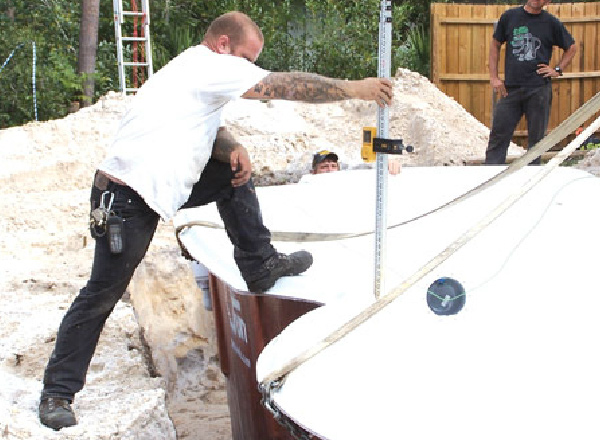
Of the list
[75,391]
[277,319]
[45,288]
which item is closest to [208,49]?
[277,319]

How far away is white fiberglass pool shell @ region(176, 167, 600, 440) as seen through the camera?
2.11m

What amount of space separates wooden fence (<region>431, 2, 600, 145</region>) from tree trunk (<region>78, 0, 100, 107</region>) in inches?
184

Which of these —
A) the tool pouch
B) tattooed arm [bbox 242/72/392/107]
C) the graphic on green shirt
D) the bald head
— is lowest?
the tool pouch

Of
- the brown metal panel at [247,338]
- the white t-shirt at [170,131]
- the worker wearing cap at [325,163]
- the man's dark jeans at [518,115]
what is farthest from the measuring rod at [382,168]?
the man's dark jeans at [518,115]

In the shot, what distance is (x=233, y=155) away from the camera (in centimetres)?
320

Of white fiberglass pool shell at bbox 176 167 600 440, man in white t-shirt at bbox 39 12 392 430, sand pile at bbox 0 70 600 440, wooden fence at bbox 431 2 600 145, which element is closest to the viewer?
white fiberglass pool shell at bbox 176 167 600 440

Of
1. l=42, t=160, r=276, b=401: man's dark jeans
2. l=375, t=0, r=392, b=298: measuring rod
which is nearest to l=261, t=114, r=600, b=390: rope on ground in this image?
l=375, t=0, r=392, b=298: measuring rod

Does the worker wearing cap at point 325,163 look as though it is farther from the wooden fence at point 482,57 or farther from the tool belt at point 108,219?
the wooden fence at point 482,57

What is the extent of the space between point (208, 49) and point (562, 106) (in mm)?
10612

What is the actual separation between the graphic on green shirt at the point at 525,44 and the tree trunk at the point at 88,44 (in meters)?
7.21

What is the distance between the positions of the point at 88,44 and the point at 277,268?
9814 mm

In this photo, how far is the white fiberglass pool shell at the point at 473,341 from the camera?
211 cm

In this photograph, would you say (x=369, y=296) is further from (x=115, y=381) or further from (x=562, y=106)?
(x=562, y=106)

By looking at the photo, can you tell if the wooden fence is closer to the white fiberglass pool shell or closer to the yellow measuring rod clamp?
the white fiberglass pool shell
